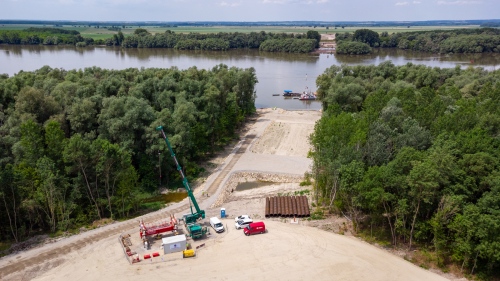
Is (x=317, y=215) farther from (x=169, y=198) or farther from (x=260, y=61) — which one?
(x=260, y=61)

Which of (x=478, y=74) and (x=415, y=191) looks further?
(x=478, y=74)

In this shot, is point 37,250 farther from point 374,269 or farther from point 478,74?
point 478,74

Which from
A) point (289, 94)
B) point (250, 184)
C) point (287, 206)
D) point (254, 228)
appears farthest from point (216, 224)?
point (289, 94)

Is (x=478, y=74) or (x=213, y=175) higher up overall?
(x=478, y=74)

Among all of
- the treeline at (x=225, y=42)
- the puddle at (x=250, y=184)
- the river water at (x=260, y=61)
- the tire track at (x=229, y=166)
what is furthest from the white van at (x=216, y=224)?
the treeline at (x=225, y=42)

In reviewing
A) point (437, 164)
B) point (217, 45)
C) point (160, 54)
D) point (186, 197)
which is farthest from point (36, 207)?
point (217, 45)

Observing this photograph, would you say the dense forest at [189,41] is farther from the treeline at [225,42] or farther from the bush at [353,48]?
the bush at [353,48]

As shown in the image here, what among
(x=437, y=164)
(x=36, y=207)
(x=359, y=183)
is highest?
(x=437, y=164)
